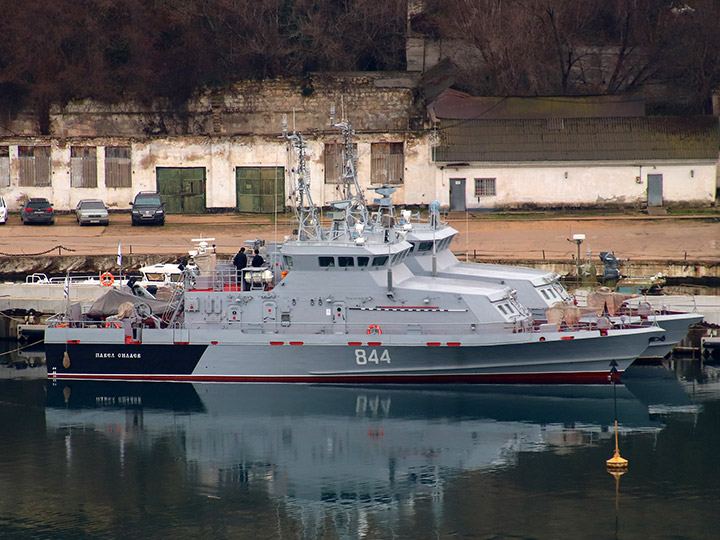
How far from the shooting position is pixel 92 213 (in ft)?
180

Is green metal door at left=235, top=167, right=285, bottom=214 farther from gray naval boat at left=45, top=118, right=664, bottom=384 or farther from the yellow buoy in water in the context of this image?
the yellow buoy in water

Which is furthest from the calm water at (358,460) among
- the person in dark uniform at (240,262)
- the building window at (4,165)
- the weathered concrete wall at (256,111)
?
the weathered concrete wall at (256,111)

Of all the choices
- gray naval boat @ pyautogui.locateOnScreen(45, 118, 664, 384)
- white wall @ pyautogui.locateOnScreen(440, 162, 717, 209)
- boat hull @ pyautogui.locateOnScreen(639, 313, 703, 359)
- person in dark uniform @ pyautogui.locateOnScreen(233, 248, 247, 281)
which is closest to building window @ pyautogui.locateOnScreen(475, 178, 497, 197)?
white wall @ pyautogui.locateOnScreen(440, 162, 717, 209)

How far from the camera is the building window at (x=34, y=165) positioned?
5969 cm

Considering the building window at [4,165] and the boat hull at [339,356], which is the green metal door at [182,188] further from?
the boat hull at [339,356]

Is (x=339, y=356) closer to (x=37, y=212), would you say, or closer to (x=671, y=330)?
(x=671, y=330)

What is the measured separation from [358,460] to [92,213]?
29.1 metres

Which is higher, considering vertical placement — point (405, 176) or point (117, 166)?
point (117, 166)

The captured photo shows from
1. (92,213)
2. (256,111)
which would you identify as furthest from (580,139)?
(92,213)

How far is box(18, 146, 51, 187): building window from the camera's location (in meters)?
59.7

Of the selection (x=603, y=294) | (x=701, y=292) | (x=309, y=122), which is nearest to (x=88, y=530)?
(x=603, y=294)

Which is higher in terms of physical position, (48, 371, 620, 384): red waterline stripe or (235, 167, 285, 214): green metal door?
(235, 167, 285, 214): green metal door

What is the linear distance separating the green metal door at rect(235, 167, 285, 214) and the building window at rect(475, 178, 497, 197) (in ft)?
32.1

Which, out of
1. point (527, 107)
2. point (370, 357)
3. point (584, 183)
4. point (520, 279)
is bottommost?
point (370, 357)
